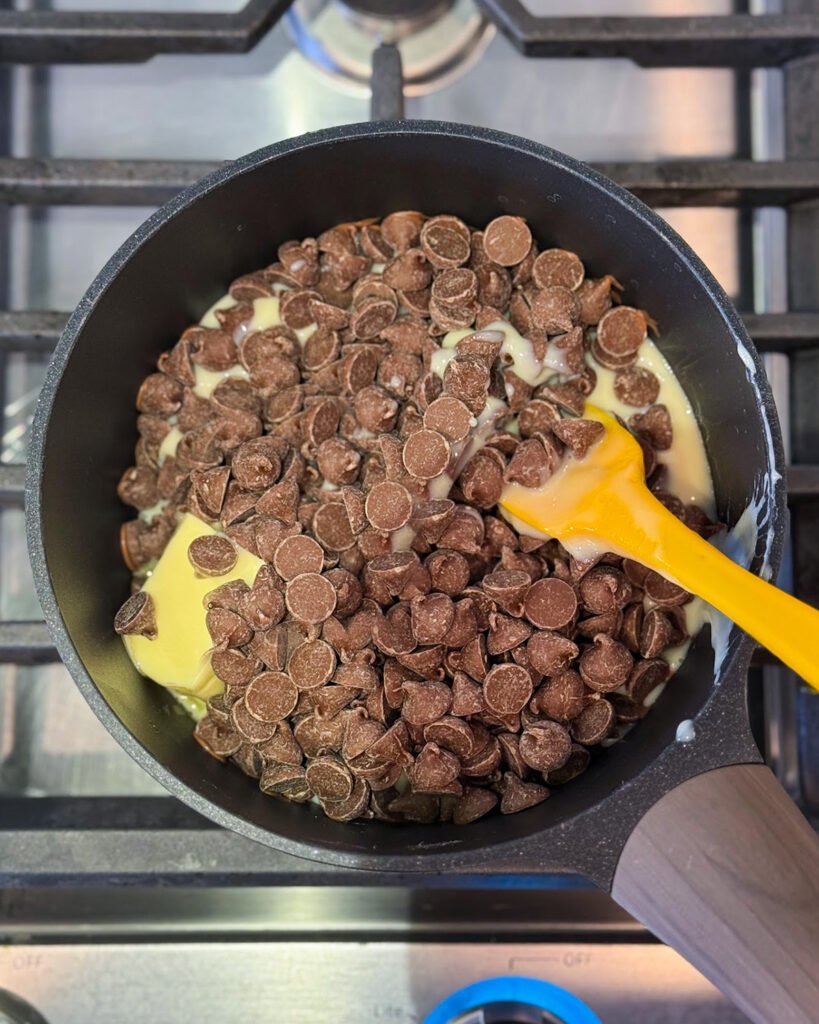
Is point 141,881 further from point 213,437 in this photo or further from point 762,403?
point 762,403

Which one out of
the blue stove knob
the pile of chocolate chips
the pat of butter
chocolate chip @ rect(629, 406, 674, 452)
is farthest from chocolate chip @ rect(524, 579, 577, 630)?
the blue stove knob

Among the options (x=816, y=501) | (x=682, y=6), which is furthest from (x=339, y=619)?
(x=682, y=6)

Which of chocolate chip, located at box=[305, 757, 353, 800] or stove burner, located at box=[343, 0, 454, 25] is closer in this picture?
chocolate chip, located at box=[305, 757, 353, 800]

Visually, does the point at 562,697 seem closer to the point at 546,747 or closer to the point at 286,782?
the point at 546,747

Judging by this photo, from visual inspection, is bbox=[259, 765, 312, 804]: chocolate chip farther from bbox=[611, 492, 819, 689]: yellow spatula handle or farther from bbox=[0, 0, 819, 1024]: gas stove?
bbox=[611, 492, 819, 689]: yellow spatula handle

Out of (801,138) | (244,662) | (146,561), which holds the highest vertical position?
(801,138)

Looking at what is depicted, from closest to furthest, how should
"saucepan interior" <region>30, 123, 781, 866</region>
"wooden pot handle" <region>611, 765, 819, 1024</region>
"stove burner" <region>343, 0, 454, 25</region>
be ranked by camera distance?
"wooden pot handle" <region>611, 765, 819, 1024</region>
"saucepan interior" <region>30, 123, 781, 866</region>
"stove burner" <region>343, 0, 454, 25</region>
